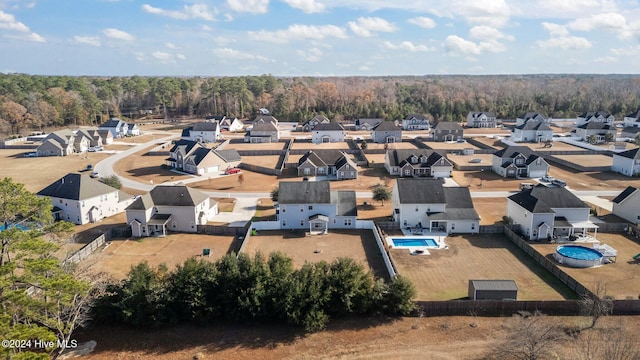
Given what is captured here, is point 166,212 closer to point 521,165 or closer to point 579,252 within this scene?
point 579,252

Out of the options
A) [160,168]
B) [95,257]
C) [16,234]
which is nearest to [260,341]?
[16,234]

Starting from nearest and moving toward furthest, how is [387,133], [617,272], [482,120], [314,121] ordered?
[617,272] → [387,133] → [314,121] → [482,120]

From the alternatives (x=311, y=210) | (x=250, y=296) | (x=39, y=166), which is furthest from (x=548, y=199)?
(x=39, y=166)

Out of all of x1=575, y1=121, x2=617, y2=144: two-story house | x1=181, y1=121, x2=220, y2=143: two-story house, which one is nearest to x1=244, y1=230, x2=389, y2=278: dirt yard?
x1=181, y1=121, x2=220, y2=143: two-story house

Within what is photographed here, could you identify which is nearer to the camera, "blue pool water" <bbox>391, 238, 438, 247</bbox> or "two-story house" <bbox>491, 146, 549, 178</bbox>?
"blue pool water" <bbox>391, 238, 438, 247</bbox>

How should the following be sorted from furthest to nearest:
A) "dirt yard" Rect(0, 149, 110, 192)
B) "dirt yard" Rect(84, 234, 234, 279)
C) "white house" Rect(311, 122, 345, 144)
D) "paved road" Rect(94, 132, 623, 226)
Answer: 1. "white house" Rect(311, 122, 345, 144)
2. "dirt yard" Rect(0, 149, 110, 192)
3. "paved road" Rect(94, 132, 623, 226)
4. "dirt yard" Rect(84, 234, 234, 279)

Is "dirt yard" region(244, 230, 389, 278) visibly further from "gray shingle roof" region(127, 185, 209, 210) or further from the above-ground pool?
the above-ground pool
